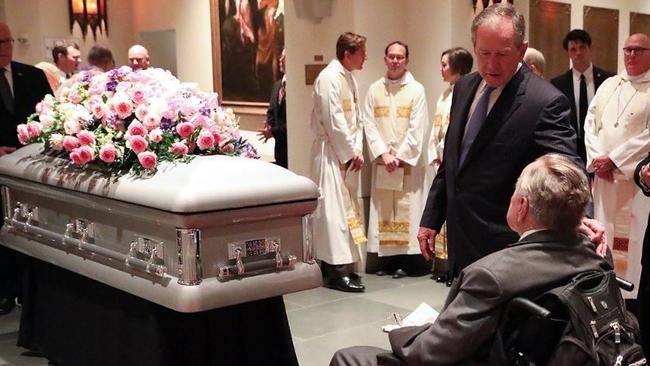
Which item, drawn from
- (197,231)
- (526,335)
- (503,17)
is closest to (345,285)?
(197,231)

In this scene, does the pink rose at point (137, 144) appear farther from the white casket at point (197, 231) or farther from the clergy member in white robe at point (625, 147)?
the clergy member in white robe at point (625, 147)

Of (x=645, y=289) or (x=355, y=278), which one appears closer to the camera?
(x=645, y=289)

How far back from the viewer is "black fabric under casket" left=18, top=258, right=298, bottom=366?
318cm

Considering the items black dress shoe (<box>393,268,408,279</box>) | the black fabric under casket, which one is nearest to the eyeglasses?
black dress shoe (<box>393,268,408,279</box>)

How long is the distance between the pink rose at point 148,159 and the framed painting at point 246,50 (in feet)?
20.7

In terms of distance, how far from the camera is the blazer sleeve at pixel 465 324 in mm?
2195

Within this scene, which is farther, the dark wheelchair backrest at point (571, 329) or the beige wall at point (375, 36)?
the beige wall at point (375, 36)

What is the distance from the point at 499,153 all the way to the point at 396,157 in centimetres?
324

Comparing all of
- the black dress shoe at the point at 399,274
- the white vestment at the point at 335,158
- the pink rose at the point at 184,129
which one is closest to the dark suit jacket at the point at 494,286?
the pink rose at the point at 184,129

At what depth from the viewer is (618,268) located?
206 inches

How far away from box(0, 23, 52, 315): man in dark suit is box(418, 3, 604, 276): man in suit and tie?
3.27 meters

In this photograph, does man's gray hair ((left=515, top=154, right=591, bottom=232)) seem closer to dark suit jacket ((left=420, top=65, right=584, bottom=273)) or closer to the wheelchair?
the wheelchair

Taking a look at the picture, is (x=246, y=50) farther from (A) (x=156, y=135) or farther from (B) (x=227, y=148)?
(A) (x=156, y=135)

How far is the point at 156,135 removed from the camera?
10.9 ft
